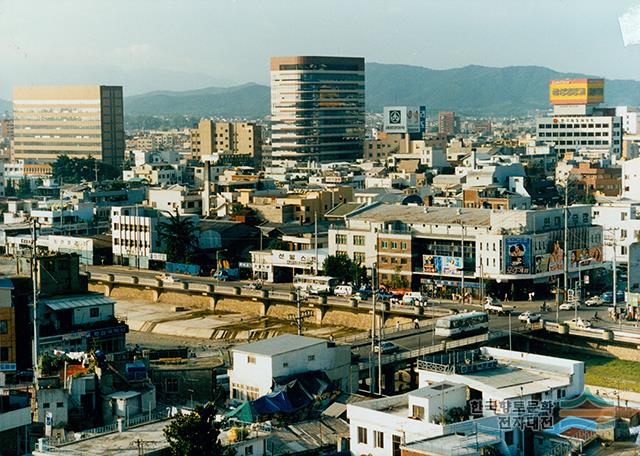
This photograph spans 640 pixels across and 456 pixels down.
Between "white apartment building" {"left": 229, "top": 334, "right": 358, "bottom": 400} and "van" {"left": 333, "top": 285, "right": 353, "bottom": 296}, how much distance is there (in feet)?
56.3

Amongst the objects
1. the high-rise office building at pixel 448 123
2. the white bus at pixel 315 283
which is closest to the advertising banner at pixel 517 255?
the white bus at pixel 315 283

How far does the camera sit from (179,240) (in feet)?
164

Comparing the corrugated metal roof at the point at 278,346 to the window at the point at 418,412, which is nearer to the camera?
the window at the point at 418,412

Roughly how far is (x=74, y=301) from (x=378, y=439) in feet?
40.4

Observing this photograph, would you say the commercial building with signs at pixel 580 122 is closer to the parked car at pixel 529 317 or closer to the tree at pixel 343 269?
the tree at pixel 343 269

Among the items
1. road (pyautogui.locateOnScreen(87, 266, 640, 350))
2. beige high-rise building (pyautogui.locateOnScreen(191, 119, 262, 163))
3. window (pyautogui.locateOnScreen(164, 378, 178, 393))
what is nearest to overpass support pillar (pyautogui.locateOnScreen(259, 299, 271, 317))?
road (pyautogui.locateOnScreen(87, 266, 640, 350))

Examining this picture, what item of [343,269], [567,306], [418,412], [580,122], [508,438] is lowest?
[567,306]

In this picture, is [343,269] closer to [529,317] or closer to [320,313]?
[320,313]

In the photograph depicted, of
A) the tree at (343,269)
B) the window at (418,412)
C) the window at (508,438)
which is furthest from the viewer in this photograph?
the tree at (343,269)

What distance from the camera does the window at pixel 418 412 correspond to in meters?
18.0

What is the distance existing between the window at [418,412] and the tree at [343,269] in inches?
986

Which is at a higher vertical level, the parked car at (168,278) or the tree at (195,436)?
the tree at (195,436)

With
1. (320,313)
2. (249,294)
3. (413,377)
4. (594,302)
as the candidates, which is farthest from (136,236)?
(413,377)

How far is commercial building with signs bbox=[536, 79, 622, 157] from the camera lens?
9188 centimetres
